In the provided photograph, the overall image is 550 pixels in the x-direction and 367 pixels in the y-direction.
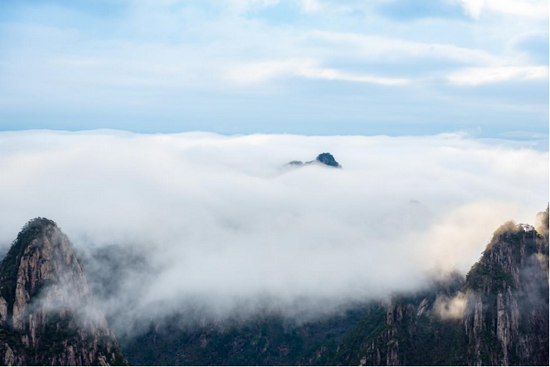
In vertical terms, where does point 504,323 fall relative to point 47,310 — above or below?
below

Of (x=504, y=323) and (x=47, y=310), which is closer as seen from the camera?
(x=47, y=310)

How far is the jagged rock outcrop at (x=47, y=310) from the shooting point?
159 metres

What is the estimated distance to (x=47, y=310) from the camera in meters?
164

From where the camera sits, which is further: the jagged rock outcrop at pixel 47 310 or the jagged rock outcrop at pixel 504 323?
the jagged rock outcrop at pixel 504 323

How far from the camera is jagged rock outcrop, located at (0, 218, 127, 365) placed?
159 meters

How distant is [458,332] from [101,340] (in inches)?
4535

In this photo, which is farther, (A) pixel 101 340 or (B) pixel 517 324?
(B) pixel 517 324

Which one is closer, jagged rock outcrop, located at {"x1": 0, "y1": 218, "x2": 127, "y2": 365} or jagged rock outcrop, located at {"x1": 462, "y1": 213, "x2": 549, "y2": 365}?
jagged rock outcrop, located at {"x1": 0, "y1": 218, "x2": 127, "y2": 365}

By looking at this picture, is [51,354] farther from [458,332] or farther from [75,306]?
[458,332]

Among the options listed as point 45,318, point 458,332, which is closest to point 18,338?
point 45,318

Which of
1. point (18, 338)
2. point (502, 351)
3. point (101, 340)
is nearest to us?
point (18, 338)

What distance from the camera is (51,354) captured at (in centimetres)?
15938

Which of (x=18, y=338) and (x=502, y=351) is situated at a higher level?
(x=18, y=338)

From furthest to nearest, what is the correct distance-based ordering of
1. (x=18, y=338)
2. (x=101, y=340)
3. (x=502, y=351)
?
(x=502, y=351), (x=101, y=340), (x=18, y=338)
